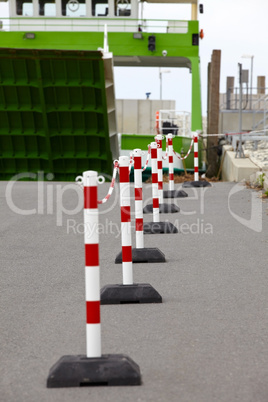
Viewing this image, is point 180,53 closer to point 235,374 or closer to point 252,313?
point 252,313

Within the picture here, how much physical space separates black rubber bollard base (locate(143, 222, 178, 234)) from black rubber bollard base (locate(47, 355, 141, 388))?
5.80m

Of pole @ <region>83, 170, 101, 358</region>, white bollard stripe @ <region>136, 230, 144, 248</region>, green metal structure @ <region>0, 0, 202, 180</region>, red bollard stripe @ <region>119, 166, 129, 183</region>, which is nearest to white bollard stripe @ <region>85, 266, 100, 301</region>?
pole @ <region>83, 170, 101, 358</region>

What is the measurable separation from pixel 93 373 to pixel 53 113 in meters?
14.0

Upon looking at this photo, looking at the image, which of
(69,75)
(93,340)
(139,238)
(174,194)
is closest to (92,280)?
(93,340)

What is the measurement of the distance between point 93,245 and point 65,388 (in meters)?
0.74

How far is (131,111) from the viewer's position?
32062mm

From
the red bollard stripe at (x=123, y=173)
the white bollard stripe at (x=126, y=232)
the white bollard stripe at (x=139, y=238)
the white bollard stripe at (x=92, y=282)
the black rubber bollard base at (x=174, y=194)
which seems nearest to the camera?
the white bollard stripe at (x=92, y=282)

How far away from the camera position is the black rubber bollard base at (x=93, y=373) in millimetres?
3785

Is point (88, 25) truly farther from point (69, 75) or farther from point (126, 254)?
point (126, 254)

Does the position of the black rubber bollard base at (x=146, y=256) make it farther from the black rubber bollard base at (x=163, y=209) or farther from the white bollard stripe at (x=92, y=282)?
the black rubber bollard base at (x=163, y=209)

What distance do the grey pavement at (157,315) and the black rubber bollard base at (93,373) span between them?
1.7 inches

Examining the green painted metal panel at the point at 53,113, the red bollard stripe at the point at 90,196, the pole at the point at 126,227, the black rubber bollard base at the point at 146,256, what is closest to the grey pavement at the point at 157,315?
the black rubber bollard base at the point at 146,256

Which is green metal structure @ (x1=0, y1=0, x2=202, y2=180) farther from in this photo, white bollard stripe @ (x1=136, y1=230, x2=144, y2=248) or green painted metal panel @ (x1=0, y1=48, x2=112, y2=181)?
white bollard stripe @ (x1=136, y1=230, x2=144, y2=248)

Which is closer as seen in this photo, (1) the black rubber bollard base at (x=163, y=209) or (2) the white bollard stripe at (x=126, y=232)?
(2) the white bollard stripe at (x=126, y=232)
